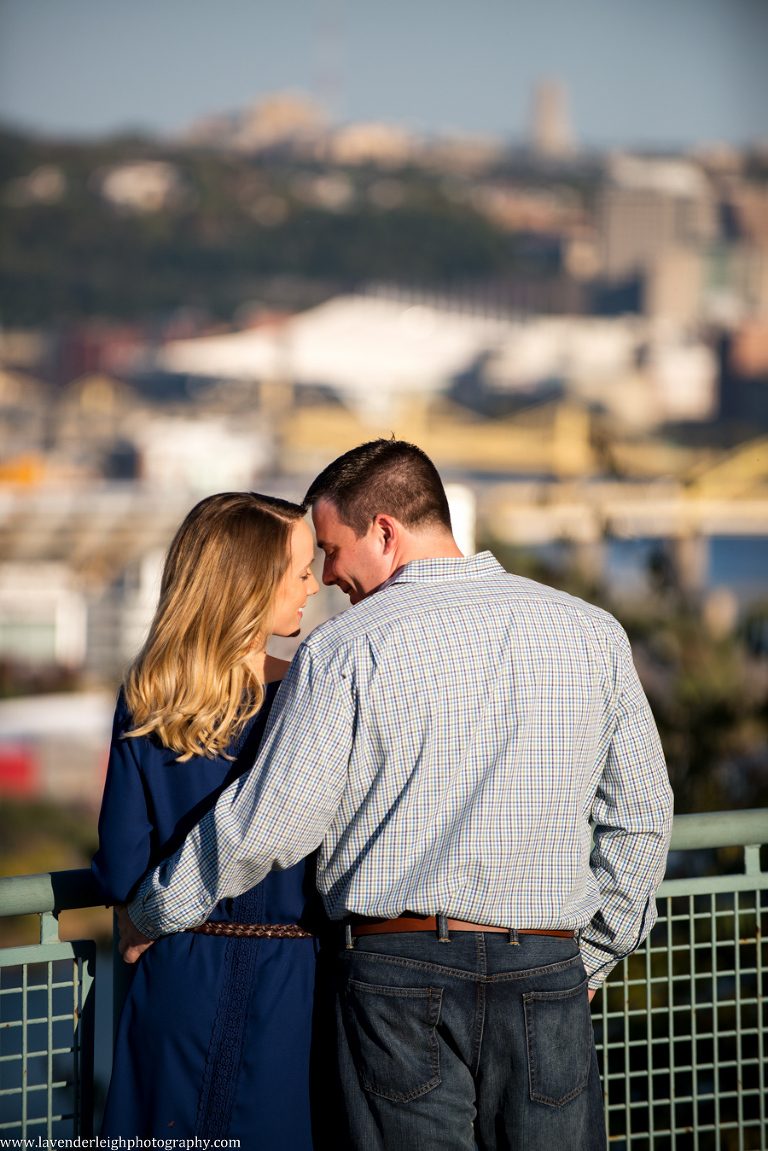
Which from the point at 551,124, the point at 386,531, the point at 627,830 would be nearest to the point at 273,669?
the point at 386,531

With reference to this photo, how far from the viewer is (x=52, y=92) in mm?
68750

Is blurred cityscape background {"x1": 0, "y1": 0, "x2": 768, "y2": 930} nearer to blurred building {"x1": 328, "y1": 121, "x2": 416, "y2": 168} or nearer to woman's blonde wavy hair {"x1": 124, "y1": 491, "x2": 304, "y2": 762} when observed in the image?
blurred building {"x1": 328, "y1": 121, "x2": 416, "y2": 168}

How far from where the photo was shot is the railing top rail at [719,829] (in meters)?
1.60

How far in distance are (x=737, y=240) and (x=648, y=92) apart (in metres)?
10.9

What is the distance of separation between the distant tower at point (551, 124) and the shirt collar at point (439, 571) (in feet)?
245

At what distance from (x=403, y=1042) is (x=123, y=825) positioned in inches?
14.6

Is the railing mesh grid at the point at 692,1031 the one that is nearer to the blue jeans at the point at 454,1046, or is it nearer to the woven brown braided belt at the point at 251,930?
the blue jeans at the point at 454,1046

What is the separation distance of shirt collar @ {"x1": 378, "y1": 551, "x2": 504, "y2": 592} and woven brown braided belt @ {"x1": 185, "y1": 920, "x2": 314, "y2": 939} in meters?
0.38

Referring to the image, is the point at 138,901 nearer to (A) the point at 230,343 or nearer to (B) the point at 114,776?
(B) the point at 114,776

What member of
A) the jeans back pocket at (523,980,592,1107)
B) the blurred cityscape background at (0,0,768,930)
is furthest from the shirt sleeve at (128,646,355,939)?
the blurred cityscape background at (0,0,768,930)

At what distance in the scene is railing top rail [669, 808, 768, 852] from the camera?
1.60m

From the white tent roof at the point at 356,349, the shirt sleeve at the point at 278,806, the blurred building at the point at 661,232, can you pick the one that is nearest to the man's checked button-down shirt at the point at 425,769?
the shirt sleeve at the point at 278,806

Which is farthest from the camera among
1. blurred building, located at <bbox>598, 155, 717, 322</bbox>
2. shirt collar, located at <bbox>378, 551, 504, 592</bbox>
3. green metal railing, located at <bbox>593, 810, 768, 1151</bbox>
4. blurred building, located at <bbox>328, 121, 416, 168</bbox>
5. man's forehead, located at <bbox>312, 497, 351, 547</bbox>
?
blurred building, located at <bbox>328, 121, 416, 168</bbox>

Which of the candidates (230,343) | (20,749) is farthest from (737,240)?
(20,749)
